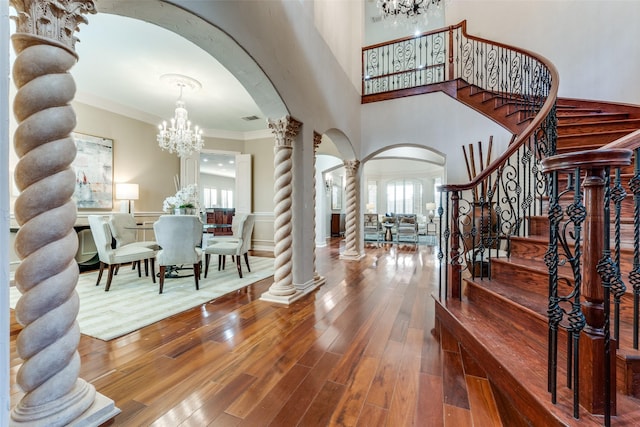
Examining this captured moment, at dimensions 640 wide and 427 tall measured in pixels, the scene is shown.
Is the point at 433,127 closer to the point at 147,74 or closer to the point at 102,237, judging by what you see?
the point at 147,74

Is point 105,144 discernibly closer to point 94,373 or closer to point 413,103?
point 94,373

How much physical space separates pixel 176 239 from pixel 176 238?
1cm

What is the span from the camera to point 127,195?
16.3ft

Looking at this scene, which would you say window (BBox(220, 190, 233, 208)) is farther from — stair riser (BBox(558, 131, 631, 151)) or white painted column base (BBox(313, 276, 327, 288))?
stair riser (BBox(558, 131, 631, 151))

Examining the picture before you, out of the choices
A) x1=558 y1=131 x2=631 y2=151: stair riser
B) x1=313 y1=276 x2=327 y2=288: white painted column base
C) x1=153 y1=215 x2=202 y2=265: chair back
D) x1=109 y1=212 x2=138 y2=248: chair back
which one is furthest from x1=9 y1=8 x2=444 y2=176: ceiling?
x1=558 y1=131 x2=631 y2=151: stair riser

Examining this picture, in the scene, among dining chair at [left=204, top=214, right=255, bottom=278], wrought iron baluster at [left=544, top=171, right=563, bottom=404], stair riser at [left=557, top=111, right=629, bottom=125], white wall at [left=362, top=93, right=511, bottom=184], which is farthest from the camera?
white wall at [left=362, top=93, right=511, bottom=184]

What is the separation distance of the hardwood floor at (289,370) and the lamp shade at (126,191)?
3.12m

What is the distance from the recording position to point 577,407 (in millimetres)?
988

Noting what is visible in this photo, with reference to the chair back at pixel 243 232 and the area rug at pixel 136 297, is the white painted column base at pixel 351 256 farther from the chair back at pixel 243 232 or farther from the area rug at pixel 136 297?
the chair back at pixel 243 232

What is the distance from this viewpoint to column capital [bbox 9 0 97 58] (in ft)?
3.72

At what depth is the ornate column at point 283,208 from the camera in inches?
118

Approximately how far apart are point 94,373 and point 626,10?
7.59 m

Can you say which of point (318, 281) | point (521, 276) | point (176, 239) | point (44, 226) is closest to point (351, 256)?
point (318, 281)

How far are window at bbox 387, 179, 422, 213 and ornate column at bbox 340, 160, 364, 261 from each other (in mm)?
7895
